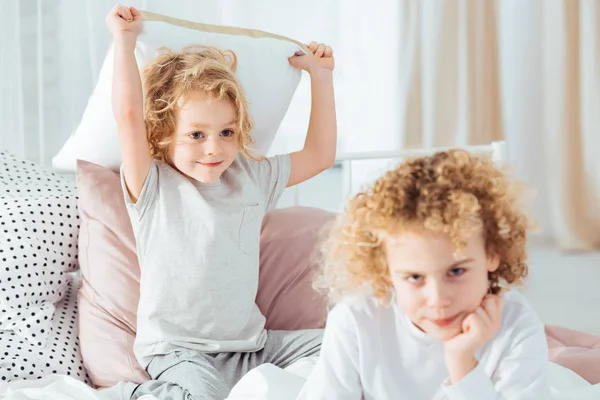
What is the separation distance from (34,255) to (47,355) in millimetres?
181

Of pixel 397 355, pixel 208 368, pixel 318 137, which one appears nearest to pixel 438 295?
pixel 397 355

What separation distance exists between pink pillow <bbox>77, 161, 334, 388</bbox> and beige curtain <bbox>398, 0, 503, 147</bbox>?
145 centimetres

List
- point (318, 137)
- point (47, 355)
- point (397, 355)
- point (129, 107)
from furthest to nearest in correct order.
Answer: point (318, 137) → point (47, 355) → point (129, 107) → point (397, 355)

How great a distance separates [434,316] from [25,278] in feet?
2.87

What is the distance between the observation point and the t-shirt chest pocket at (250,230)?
1544mm

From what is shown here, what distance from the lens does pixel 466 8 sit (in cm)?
320

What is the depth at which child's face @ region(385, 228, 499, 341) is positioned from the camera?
962 millimetres

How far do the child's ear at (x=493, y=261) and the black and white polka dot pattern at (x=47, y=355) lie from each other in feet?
2.73

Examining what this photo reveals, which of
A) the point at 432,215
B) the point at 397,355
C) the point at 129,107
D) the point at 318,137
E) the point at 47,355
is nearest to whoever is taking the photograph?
the point at 432,215

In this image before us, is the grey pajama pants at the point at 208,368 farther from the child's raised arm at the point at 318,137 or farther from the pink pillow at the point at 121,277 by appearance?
the child's raised arm at the point at 318,137

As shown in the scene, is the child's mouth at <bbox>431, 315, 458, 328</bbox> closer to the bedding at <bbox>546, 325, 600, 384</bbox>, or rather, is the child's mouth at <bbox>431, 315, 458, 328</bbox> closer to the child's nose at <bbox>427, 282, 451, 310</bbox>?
the child's nose at <bbox>427, 282, 451, 310</bbox>

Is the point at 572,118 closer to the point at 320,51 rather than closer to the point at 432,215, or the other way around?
the point at 320,51

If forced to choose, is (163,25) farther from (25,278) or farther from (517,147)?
(517,147)

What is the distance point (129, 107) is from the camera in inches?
57.0
